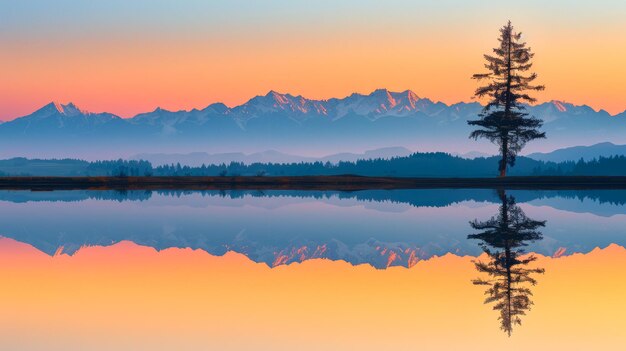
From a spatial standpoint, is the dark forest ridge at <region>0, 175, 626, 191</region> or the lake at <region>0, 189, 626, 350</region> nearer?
the lake at <region>0, 189, 626, 350</region>

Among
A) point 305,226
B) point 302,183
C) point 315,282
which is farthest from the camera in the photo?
point 302,183

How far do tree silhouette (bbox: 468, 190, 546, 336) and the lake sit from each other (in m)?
0.07

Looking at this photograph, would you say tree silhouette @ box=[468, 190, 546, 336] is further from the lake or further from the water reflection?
the water reflection

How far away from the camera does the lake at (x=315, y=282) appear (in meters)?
17.5

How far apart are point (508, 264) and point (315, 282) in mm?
6348

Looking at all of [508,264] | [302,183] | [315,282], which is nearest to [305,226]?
[508,264]

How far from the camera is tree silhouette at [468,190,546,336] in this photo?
2034 centimetres

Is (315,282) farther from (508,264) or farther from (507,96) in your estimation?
(507,96)

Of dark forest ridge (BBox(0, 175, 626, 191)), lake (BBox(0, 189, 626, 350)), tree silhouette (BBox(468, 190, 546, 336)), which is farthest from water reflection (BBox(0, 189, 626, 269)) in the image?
dark forest ridge (BBox(0, 175, 626, 191))

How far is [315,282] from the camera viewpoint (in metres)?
24.5

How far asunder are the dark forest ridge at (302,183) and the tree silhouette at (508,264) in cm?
4082

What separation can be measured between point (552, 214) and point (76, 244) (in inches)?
1001

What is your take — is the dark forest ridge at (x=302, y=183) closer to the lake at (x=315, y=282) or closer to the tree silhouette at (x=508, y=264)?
the lake at (x=315, y=282)

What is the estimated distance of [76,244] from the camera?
34906mm
